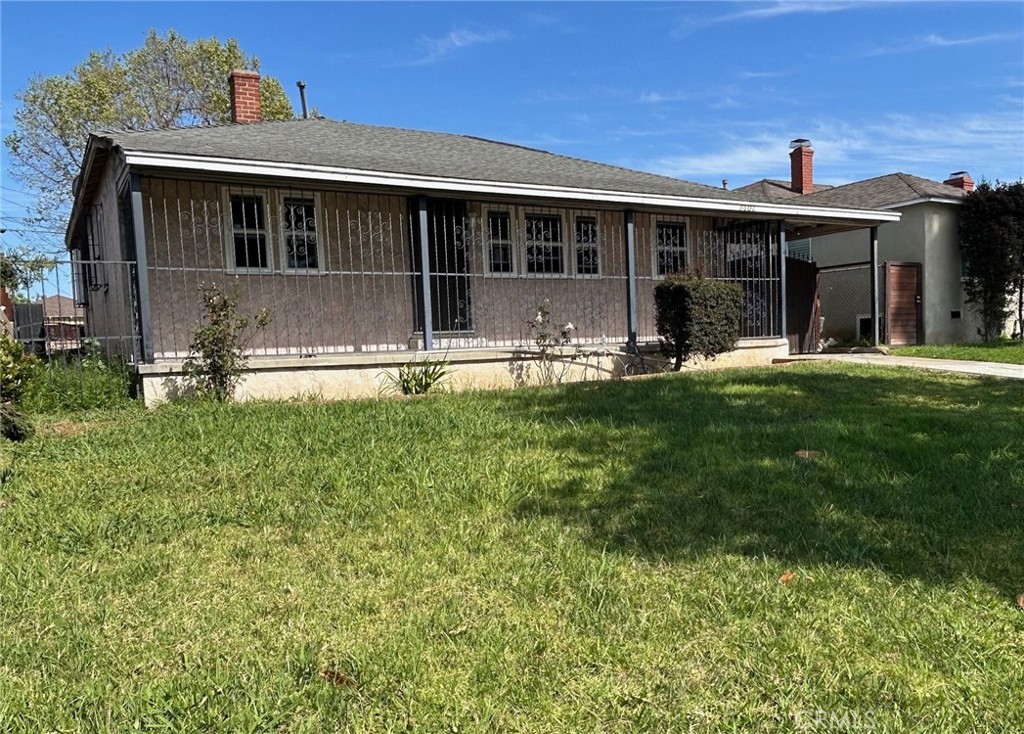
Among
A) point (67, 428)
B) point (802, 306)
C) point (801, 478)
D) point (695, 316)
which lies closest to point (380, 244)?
point (695, 316)

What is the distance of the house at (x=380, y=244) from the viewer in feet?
27.2

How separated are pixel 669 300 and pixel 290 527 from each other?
7.42 meters

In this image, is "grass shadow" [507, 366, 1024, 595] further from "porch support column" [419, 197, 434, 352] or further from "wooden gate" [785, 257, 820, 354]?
"wooden gate" [785, 257, 820, 354]

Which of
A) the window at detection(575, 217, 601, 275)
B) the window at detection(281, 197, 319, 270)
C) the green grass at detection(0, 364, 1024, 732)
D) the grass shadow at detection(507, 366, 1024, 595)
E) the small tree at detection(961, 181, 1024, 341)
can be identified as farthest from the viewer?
the small tree at detection(961, 181, 1024, 341)

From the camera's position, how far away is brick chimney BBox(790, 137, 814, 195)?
20.9 metres

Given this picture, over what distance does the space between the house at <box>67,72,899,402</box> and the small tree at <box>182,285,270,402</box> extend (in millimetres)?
311

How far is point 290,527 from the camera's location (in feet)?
12.0

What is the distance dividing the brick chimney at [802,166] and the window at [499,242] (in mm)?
13370

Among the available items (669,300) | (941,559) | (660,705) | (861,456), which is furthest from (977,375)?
(660,705)

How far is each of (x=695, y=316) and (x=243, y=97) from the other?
32.8 ft

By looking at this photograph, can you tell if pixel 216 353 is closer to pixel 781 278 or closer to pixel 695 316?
pixel 695 316

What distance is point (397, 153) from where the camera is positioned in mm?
10703

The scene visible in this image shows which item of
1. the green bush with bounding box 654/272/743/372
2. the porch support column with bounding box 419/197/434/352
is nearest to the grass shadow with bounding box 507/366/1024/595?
the porch support column with bounding box 419/197/434/352

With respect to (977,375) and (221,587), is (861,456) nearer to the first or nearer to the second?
(221,587)
